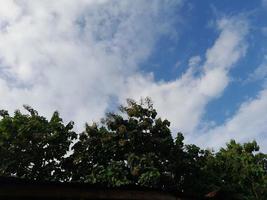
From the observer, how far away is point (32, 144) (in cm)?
2881

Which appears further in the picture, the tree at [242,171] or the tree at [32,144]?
Answer: the tree at [242,171]

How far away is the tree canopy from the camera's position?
92.3 feet

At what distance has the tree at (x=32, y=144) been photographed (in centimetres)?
2779

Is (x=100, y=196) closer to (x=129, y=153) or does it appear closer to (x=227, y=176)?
(x=129, y=153)

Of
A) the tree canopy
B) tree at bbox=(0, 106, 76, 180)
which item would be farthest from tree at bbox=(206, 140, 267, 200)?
tree at bbox=(0, 106, 76, 180)

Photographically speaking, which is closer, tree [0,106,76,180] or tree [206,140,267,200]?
tree [0,106,76,180]

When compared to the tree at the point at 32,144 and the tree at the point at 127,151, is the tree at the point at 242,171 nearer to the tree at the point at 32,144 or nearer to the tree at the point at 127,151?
the tree at the point at 127,151

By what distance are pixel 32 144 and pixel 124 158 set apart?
740 centimetres

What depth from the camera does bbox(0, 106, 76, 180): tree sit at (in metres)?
27.8

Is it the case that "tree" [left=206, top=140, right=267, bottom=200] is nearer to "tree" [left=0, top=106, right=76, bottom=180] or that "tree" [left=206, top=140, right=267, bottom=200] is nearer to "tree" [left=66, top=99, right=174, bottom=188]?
"tree" [left=66, top=99, right=174, bottom=188]

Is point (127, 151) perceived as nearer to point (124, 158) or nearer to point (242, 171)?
point (124, 158)

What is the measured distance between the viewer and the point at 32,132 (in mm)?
28859

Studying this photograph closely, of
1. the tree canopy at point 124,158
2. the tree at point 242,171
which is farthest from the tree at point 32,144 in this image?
the tree at point 242,171

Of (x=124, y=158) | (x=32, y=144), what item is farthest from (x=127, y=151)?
(x=32, y=144)
